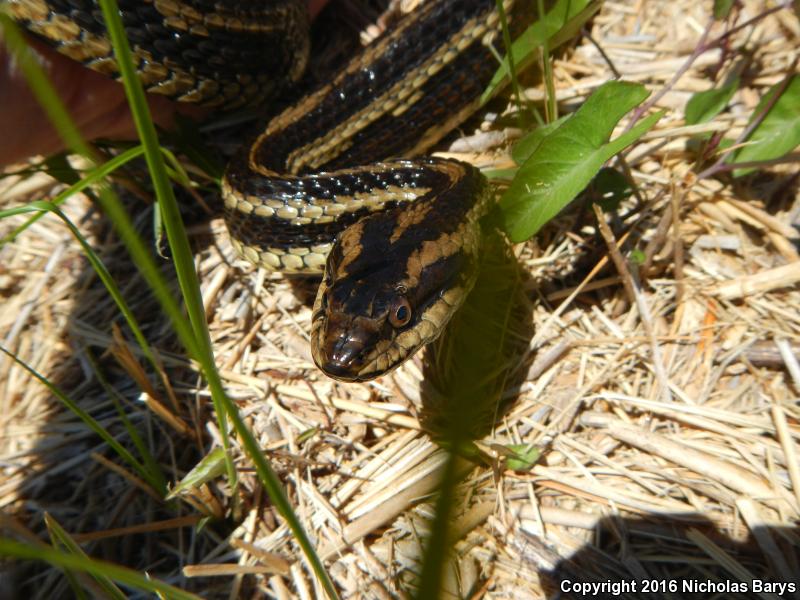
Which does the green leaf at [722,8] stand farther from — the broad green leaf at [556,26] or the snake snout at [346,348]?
the snake snout at [346,348]

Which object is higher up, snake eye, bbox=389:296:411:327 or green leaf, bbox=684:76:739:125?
snake eye, bbox=389:296:411:327

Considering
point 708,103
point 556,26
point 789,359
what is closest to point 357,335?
point 556,26

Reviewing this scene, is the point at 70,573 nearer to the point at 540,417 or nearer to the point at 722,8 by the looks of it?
the point at 540,417

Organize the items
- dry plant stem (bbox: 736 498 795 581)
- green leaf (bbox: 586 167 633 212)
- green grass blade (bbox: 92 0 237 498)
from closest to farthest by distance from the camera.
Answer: green grass blade (bbox: 92 0 237 498)
dry plant stem (bbox: 736 498 795 581)
green leaf (bbox: 586 167 633 212)

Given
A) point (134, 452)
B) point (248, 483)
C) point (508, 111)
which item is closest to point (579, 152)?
point (508, 111)

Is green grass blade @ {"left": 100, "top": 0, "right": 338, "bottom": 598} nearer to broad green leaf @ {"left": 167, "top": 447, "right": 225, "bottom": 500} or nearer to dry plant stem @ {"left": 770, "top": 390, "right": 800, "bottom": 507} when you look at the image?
broad green leaf @ {"left": 167, "top": 447, "right": 225, "bottom": 500}

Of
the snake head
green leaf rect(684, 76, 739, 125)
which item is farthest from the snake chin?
green leaf rect(684, 76, 739, 125)

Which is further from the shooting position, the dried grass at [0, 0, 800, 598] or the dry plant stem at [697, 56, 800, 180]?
the dry plant stem at [697, 56, 800, 180]
